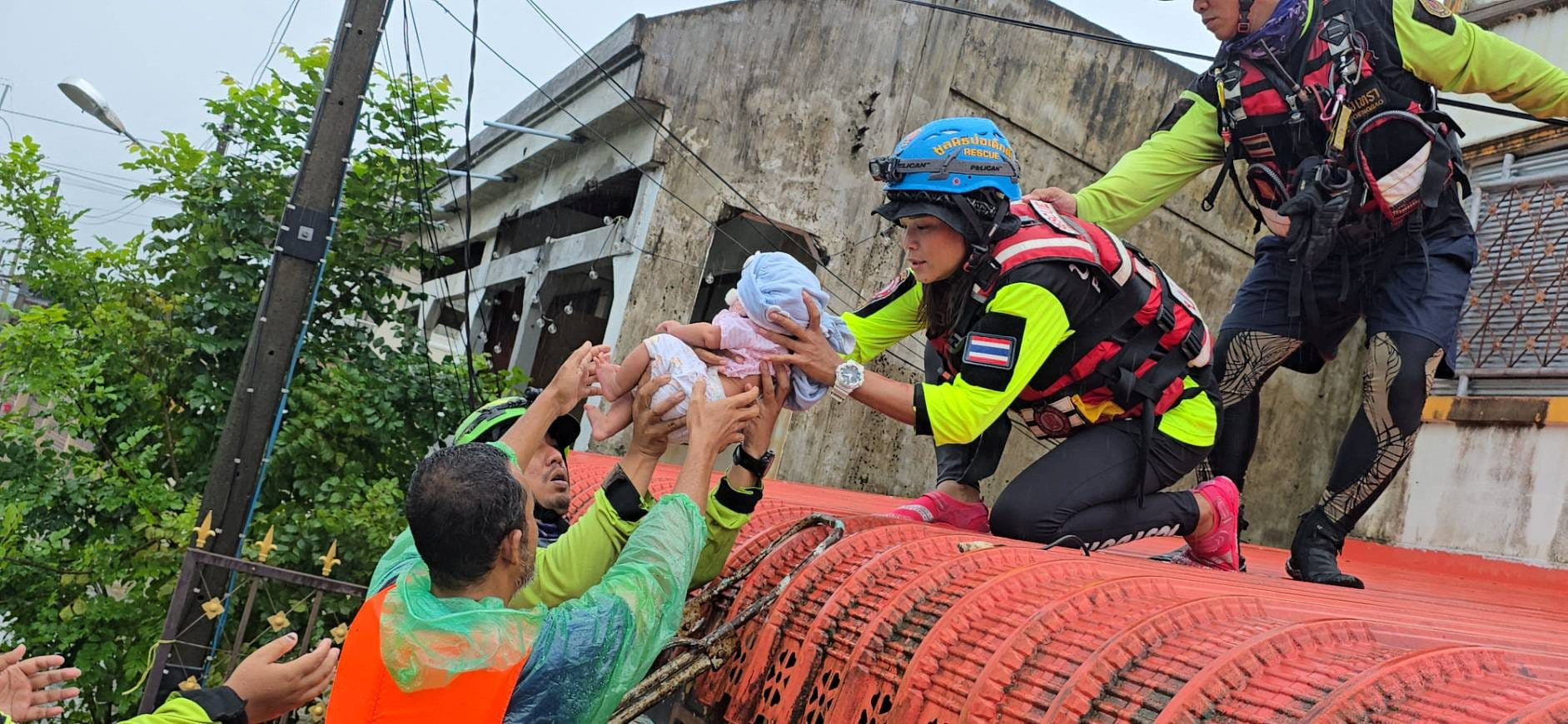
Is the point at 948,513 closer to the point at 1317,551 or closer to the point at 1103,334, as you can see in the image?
the point at 1103,334

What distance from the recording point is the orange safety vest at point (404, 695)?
2.00 m

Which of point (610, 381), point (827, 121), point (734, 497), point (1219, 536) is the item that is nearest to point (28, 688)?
point (610, 381)

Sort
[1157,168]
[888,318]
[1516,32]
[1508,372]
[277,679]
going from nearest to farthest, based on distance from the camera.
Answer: [277,679], [888,318], [1157,168], [1508,372], [1516,32]

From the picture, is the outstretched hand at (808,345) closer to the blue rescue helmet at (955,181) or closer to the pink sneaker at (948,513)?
the blue rescue helmet at (955,181)

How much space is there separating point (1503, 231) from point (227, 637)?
916cm

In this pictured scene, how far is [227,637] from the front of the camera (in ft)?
23.7

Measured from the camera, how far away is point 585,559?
263 centimetres

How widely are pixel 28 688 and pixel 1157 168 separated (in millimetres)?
3872

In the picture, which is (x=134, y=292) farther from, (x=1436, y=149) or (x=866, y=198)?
(x=1436, y=149)

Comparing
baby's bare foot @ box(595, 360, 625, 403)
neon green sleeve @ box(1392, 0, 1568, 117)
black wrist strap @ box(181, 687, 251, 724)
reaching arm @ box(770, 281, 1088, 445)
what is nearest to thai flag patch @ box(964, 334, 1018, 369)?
reaching arm @ box(770, 281, 1088, 445)

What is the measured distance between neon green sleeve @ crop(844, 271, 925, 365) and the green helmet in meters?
1.06

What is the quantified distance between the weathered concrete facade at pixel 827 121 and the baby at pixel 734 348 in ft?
18.4

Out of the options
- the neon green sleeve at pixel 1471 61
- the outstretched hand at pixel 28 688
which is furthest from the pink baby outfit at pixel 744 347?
the neon green sleeve at pixel 1471 61

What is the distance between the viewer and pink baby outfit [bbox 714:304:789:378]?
9.69ft
